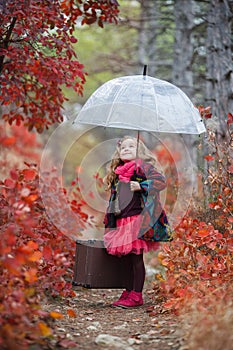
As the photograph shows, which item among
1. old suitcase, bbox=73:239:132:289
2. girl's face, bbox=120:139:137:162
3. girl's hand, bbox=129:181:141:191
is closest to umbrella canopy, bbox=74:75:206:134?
girl's face, bbox=120:139:137:162

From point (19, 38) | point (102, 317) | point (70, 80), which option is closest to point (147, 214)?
point (102, 317)

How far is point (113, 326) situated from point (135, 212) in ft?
3.35

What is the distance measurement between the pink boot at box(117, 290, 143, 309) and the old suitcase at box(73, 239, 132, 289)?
13cm

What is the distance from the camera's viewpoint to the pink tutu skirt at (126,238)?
14.7 feet

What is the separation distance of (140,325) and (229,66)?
3.70m

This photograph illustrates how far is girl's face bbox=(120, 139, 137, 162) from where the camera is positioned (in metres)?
4.60

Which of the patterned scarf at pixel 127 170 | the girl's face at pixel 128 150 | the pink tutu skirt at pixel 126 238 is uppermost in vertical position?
the girl's face at pixel 128 150

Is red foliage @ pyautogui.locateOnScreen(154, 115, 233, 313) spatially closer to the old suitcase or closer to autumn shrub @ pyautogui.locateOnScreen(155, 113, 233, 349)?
autumn shrub @ pyautogui.locateOnScreen(155, 113, 233, 349)

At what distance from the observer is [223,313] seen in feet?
10.4

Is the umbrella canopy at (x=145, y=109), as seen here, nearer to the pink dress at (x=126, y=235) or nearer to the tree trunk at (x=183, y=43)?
the pink dress at (x=126, y=235)

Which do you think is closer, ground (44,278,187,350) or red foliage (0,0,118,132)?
ground (44,278,187,350)

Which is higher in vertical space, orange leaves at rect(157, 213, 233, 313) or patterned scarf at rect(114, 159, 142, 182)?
patterned scarf at rect(114, 159, 142, 182)

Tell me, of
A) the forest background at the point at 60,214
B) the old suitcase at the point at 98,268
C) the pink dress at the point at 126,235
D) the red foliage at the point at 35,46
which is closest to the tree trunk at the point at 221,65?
the forest background at the point at 60,214

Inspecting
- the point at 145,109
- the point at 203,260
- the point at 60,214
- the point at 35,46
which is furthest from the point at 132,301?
the point at 35,46
